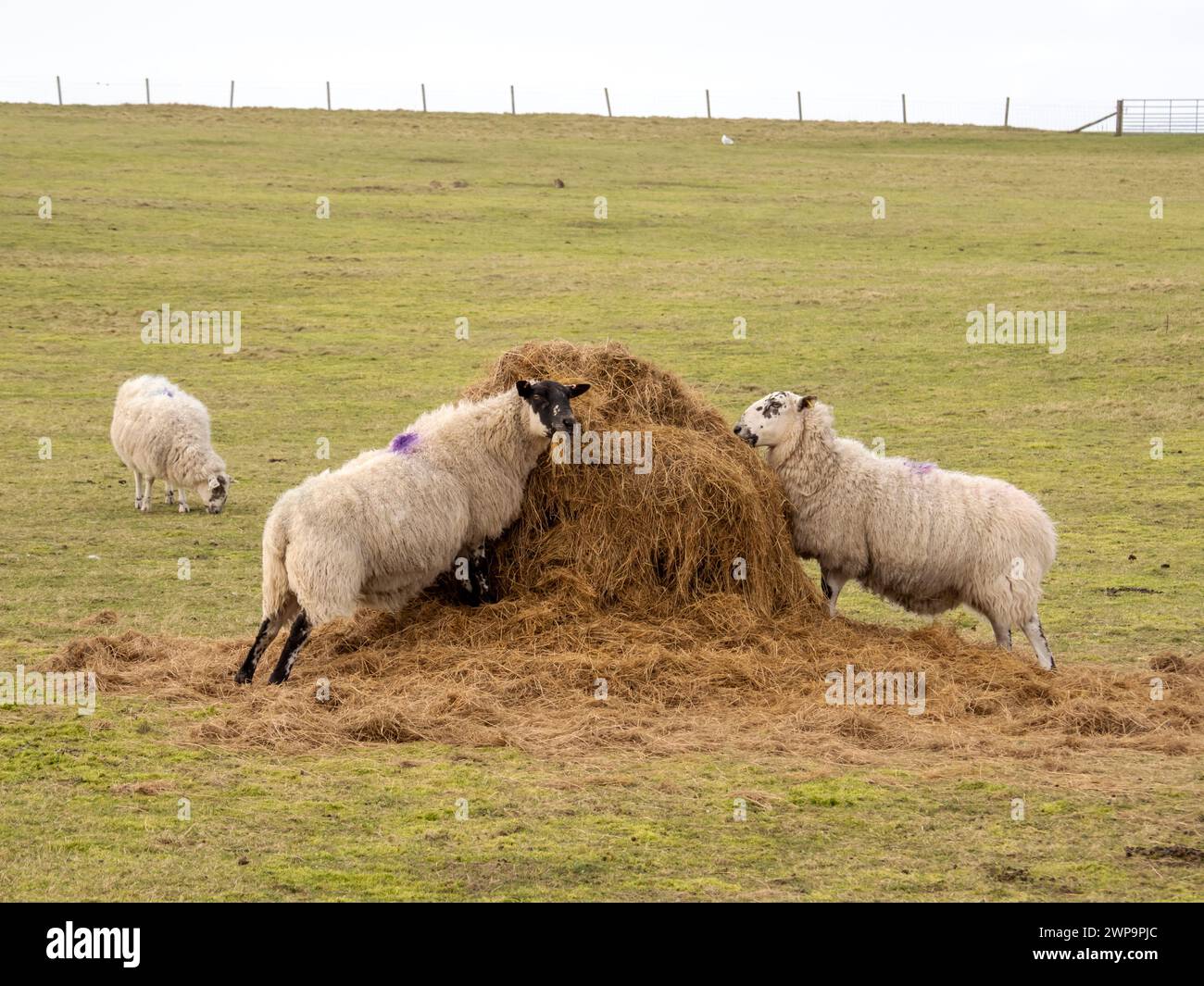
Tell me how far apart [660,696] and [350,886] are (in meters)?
3.83

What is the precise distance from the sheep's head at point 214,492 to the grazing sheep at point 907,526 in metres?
9.01

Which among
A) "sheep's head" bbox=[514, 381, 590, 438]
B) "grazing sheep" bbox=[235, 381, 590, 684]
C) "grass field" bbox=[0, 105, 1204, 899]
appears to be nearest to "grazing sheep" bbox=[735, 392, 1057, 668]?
"grass field" bbox=[0, 105, 1204, 899]

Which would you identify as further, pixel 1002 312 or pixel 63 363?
pixel 1002 312

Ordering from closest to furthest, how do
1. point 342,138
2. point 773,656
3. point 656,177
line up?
point 773,656, point 656,177, point 342,138

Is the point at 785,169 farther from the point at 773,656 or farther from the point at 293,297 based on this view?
the point at 773,656

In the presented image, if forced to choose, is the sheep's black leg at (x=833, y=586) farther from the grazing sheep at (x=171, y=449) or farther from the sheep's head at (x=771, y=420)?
the grazing sheep at (x=171, y=449)

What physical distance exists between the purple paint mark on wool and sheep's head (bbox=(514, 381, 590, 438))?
96 cm

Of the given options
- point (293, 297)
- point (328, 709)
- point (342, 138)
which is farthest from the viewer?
point (342, 138)

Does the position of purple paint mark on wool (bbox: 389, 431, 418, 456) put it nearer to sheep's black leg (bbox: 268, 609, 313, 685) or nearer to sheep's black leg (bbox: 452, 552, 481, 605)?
sheep's black leg (bbox: 452, 552, 481, 605)

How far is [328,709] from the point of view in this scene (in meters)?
10.5

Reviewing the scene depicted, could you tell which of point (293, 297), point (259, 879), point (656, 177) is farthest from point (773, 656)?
point (656, 177)

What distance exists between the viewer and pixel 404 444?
12.0m

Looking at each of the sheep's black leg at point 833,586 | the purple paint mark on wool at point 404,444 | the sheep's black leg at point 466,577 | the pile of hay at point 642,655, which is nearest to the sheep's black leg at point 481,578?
the sheep's black leg at point 466,577

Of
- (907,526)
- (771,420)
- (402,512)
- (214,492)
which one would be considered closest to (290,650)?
(402,512)
